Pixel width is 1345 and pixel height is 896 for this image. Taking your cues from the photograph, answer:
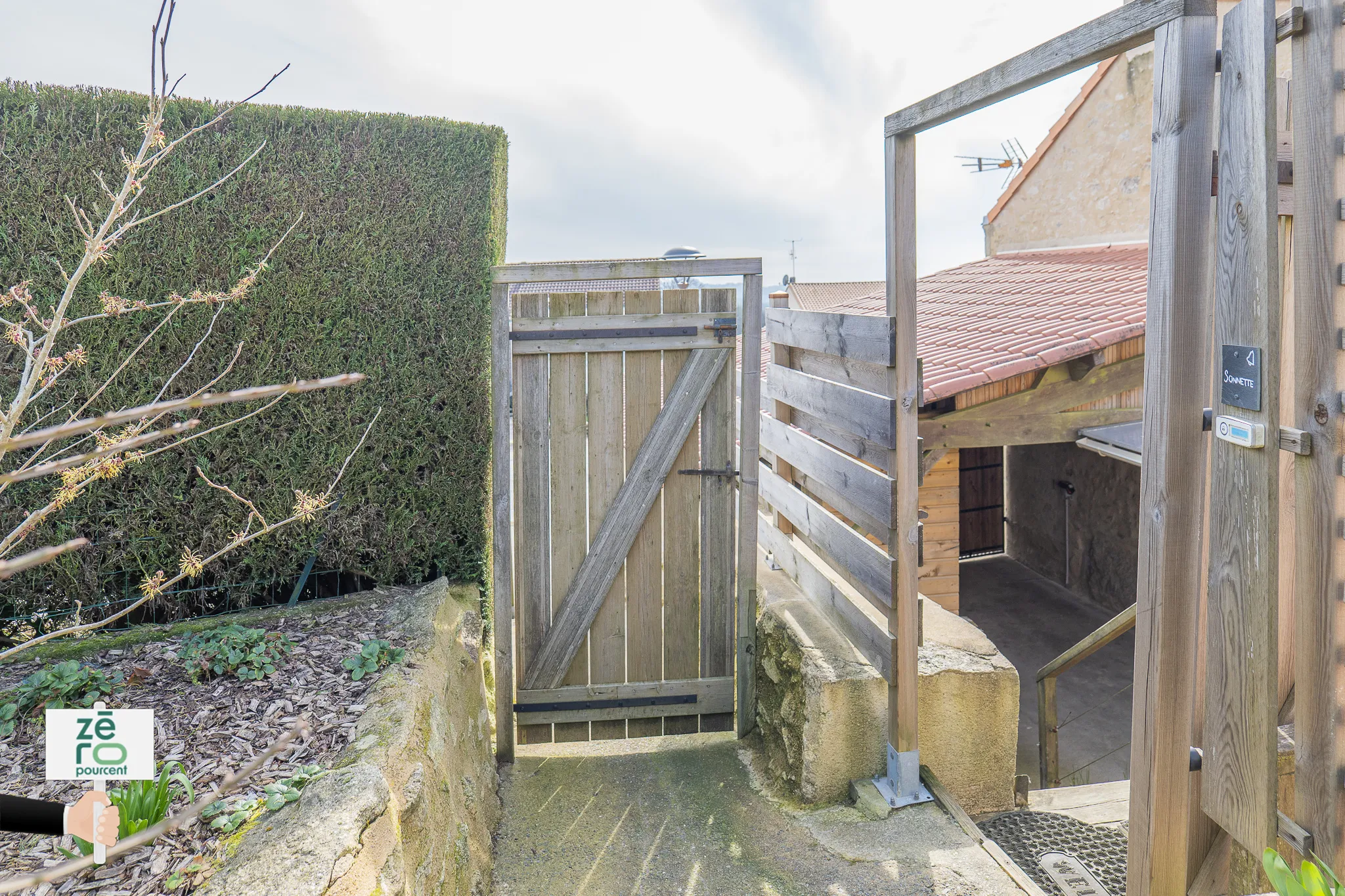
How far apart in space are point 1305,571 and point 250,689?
310cm

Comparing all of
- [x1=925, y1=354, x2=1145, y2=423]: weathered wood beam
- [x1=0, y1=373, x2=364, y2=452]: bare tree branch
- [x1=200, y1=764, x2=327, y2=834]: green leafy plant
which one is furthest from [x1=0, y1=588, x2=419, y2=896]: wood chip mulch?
[x1=925, y1=354, x2=1145, y2=423]: weathered wood beam

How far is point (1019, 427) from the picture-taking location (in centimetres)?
564

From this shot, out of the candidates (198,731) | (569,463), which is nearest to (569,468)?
(569,463)

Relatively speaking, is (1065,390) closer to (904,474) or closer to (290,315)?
(904,474)

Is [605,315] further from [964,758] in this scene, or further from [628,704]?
[964,758]

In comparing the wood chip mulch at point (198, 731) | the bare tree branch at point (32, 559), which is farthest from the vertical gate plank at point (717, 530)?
the bare tree branch at point (32, 559)

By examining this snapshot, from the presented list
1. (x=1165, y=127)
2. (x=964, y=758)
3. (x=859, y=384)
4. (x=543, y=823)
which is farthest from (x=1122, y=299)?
(x=543, y=823)

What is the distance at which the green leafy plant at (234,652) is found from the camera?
118 inches

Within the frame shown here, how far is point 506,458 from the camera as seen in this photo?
13.1ft

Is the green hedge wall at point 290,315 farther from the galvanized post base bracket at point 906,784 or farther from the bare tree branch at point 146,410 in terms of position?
the bare tree branch at point 146,410

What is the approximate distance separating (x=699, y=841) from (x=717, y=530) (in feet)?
4.68

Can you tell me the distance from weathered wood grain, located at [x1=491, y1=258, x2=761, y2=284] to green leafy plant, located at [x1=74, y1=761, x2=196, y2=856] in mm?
2433

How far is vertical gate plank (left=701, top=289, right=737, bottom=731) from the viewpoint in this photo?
4.10 meters

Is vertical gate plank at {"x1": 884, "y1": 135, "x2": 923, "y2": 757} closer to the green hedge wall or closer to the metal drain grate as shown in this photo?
the metal drain grate
